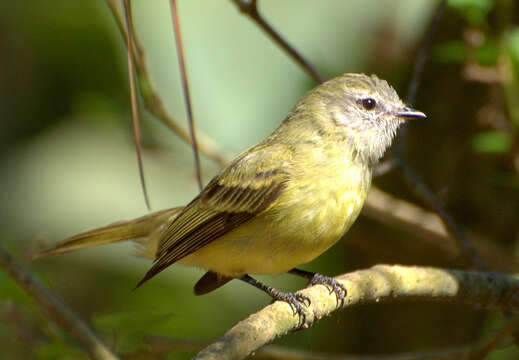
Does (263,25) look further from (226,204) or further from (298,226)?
(298,226)

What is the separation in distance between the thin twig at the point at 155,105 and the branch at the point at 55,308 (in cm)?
105

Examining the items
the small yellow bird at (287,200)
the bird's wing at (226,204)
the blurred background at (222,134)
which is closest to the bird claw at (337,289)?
the small yellow bird at (287,200)

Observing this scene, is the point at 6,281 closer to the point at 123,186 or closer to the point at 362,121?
the point at 362,121

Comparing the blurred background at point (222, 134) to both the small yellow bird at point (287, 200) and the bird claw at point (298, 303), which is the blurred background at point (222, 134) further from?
the bird claw at point (298, 303)

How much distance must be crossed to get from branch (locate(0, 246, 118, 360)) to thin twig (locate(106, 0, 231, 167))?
1.05 meters

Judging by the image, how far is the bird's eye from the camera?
12.8 ft

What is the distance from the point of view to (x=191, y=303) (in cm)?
521

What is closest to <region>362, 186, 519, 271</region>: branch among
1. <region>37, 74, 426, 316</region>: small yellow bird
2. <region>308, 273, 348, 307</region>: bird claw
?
<region>37, 74, 426, 316</region>: small yellow bird

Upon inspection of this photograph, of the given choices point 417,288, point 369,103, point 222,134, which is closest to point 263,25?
point 369,103

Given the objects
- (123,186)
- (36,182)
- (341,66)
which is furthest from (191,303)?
(341,66)

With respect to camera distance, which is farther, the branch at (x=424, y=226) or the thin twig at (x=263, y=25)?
the branch at (x=424, y=226)

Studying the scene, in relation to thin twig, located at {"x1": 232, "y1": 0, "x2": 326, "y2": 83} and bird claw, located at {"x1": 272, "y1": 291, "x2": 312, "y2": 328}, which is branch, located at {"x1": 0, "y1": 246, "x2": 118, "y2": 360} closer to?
bird claw, located at {"x1": 272, "y1": 291, "x2": 312, "y2": 328}

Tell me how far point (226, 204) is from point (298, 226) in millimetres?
529

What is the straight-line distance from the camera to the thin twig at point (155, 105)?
3.40m
